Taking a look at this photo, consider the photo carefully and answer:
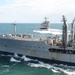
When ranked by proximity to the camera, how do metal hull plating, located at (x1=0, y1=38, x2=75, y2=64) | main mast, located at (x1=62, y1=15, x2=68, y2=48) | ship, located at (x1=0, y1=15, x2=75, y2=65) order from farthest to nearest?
main mast, located at (x1=62, y1=15, x2=68, y2=48) → metal hull plating, located at (x1=0, y1=38, x2=75, y2=64) → ship, located at (x1=0, y1=15, x2=75, y2=65)

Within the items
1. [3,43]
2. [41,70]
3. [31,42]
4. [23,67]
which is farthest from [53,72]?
[3,43]

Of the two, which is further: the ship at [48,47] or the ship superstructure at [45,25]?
the ship superstructure at [45,25]

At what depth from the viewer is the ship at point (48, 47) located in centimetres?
3525

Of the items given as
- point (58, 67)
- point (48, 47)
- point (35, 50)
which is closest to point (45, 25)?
point (35, 50)

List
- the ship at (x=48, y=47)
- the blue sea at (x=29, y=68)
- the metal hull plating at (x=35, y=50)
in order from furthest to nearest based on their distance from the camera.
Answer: the metal hull plating at (x=35, y=50), the ship at (x=48, y=47), the blue sea at (x=29, y=68)

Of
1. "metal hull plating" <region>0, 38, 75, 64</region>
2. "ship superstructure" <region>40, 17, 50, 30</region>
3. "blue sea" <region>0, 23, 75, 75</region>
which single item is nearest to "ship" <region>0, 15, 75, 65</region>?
"metal hull plating" <region>0, 38, 75, 64</region>

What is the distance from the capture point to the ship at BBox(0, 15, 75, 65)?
3525cm

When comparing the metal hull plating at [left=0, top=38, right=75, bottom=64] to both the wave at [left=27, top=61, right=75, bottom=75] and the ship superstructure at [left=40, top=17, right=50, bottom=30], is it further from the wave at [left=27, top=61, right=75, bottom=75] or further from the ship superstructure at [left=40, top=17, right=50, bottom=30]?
the ship superstructure at [left=40, top=17, right=50, bottom=30]

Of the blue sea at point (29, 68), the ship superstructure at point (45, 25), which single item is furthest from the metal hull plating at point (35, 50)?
the ship superstructure at point (45, 25)

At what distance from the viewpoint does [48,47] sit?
36156 millimetres

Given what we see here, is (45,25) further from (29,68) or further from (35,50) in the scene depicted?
(29,68)

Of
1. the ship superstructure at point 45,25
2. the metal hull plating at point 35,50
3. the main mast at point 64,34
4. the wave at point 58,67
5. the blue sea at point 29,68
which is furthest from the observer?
the ship superstructure at point 45,25

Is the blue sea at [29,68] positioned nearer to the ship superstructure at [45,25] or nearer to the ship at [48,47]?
the ship at [48,47]

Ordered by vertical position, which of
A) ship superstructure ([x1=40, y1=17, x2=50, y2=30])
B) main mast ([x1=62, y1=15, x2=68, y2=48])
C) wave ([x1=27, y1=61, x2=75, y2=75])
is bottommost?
wave ([x1=27, y1=61, x2=75, y2=75])
